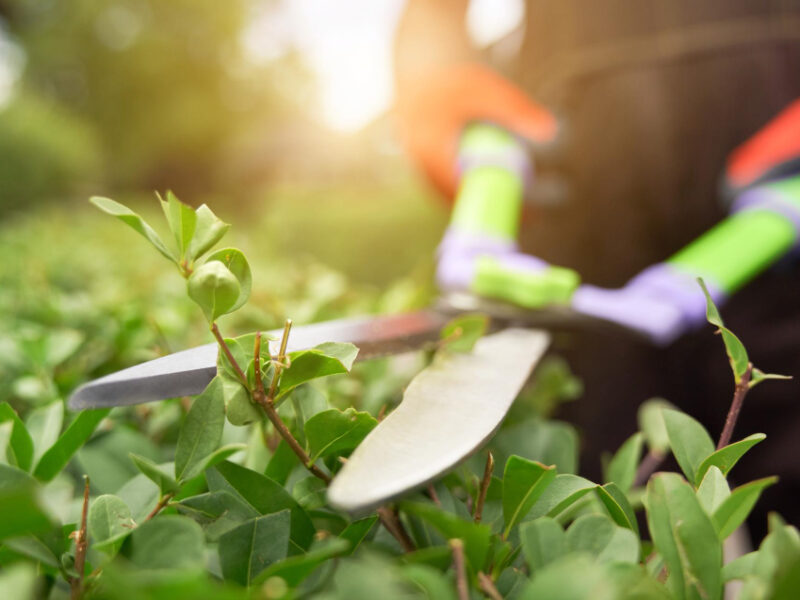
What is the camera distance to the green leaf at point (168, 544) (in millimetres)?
284

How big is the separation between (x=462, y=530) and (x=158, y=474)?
0.56ft

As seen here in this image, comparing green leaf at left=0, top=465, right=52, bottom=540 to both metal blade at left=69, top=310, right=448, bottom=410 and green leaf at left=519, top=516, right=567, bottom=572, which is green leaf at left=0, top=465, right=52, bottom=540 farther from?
green leaf at left=519, top=516, right=567, bottom=572

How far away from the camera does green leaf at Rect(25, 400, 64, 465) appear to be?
440 mm

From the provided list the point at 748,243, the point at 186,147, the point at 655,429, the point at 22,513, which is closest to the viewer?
the point at 22,513

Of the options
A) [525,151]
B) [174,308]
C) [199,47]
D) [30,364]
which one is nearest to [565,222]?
[525,151]

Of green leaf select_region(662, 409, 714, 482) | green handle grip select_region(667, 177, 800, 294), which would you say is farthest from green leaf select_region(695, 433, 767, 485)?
green handle grip select_region(667, 177, 800, 294)

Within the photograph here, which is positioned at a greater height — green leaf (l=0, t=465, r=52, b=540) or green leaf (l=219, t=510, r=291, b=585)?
green leaf (l=0, t=465, r=52, b=540)

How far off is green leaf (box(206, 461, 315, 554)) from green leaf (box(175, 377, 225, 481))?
1cm

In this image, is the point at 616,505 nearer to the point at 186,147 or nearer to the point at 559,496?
the point at 559,496

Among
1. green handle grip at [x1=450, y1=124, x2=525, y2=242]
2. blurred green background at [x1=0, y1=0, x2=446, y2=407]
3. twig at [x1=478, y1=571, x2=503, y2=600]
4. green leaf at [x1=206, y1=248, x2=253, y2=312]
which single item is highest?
blurred green background at [x1=0, y1=0, x2=446, y2=407]

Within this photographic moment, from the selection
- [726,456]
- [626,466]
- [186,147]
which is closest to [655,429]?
[626,466]

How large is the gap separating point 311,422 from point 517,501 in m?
0.13

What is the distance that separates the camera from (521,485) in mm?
350

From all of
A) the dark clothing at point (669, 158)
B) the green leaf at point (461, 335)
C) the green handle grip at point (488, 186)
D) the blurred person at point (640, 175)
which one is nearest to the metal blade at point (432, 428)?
the green leaf at point (461, 335)
